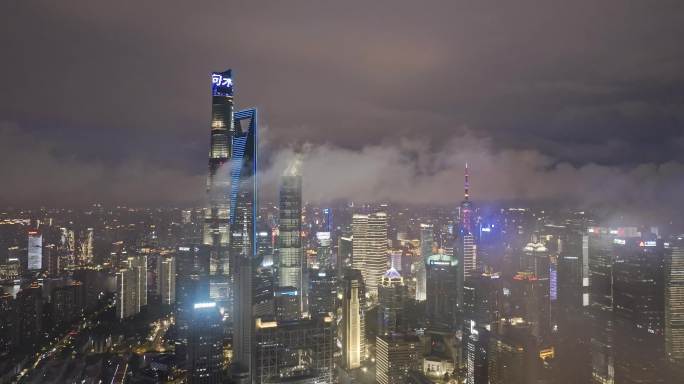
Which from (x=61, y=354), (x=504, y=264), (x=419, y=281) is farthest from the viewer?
(x=419, y=281)

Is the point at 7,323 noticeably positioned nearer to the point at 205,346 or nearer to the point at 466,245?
the point at 205,346

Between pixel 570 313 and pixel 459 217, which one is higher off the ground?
pixel 459 217

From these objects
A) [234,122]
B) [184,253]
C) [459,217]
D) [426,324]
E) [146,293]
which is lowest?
[426,324]

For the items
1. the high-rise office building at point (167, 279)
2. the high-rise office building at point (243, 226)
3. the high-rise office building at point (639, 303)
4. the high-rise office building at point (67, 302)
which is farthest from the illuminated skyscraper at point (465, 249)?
the high-rise office building at point (67, 302)

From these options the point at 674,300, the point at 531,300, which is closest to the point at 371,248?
the point at 531,300

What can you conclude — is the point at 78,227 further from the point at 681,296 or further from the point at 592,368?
the point at 681,296

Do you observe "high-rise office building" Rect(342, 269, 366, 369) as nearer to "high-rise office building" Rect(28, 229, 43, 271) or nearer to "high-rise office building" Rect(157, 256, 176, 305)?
"high-rise office building" Rect(157, 256, 176, 305)

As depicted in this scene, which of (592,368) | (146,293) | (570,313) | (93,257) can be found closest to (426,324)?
(570,313)
